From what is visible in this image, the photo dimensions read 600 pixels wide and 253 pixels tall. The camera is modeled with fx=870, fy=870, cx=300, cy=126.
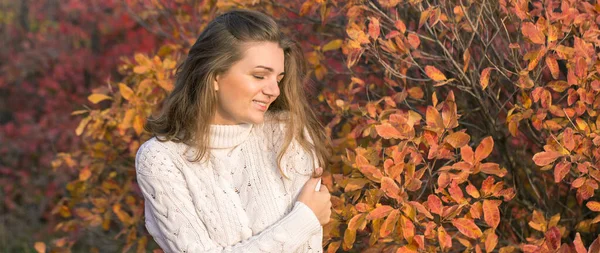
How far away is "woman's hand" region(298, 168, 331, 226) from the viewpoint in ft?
8.14

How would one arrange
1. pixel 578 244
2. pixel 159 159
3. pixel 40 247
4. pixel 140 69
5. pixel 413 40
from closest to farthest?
pixel 578 244 < pixel 159 159 < pixel 413 40 < pixel 140 69 < pixel 40 247

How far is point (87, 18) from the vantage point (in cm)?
634

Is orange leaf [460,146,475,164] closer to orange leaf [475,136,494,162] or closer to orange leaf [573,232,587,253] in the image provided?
orange leaf [475,136,494,162]

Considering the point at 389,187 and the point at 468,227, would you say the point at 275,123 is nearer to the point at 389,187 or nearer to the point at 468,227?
the point at 389,187

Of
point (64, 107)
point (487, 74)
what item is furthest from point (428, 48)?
point (64, 107)

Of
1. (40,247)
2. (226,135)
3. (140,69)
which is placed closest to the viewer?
(226,135)

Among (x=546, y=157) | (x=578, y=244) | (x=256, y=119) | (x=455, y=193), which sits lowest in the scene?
(x=578, y=244)

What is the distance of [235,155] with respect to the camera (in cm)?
265

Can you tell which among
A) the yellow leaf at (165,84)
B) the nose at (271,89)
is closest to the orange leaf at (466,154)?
the nose at (271,89)

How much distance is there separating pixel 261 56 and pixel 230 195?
41 centimetres

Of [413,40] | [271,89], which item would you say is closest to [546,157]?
[413,40]

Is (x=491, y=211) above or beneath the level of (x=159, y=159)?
beneath

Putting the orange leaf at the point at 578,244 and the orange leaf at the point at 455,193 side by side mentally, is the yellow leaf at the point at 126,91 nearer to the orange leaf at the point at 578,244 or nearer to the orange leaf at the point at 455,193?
the orange leaf at the point at 455,193

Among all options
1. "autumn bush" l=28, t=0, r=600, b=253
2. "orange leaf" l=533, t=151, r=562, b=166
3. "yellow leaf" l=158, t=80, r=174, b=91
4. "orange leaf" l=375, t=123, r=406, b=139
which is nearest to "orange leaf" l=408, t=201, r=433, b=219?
"autumn bush" l=28, t=0, r=600, b=253
